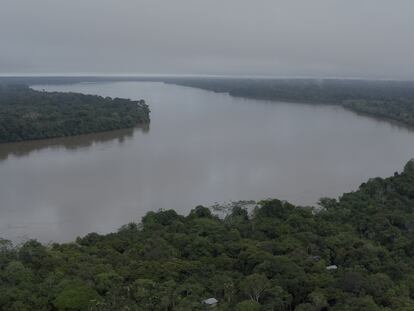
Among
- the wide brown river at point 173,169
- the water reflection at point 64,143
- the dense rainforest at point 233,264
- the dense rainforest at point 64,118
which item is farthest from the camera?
the dense rainforest at point 64,118

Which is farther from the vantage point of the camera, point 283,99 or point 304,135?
point 283,99

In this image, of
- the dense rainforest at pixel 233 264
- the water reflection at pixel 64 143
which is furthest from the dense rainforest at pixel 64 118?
the dense rainforest at pixel 233 264

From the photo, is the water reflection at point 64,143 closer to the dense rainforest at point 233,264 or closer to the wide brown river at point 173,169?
the wide brown river at point 173,169

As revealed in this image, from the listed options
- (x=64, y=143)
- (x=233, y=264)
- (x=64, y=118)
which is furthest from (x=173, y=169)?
(x=64, y=118)

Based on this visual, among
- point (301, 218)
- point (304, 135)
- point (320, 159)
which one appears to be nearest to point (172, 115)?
point (304, 135)

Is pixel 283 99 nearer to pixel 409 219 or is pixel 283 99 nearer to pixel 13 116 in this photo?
pixel 13 116

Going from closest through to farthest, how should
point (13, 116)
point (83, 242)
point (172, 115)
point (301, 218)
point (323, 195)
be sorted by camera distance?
point (83, 242) < point (301, 218) < point (323, 195) < point (13, 116) < point (172, 115)

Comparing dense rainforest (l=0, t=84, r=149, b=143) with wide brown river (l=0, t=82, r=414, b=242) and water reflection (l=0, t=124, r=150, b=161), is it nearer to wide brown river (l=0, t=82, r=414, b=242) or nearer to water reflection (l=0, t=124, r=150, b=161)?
water reflection (l=0, t=124, r=150, b=161)
